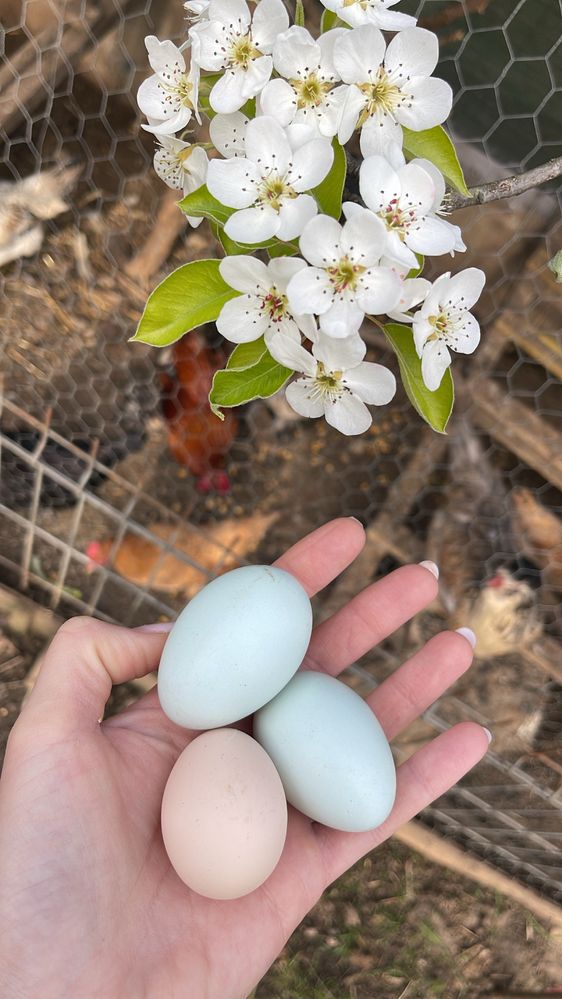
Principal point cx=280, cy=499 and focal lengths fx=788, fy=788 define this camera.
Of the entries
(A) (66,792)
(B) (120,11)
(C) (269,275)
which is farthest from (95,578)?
(C) (269,275)

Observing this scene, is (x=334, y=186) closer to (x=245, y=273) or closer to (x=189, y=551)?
(x=245, y=273)

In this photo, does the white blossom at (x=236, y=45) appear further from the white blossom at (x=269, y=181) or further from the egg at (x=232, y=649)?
the egg at (x=232, y=649)

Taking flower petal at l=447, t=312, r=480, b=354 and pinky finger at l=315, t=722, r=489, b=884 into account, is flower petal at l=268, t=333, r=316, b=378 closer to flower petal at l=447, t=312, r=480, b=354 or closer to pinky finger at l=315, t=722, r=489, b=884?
flower petal at l=447, t=312, r=480, b=354

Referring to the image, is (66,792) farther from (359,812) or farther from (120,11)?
(120,11)

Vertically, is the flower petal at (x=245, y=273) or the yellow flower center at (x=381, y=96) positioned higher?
the yellow flower center at (x=381, y=96)

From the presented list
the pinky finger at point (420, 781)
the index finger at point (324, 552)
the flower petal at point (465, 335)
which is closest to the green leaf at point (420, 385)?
the flower petal at point (465, 335)

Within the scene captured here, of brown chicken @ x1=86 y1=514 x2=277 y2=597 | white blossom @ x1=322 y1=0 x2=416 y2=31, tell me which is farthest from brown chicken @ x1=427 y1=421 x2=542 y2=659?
white blossom @ x1=322 y1=0 x2=416 y2=31

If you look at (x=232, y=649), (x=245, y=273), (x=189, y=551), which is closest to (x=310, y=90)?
(x=245, y=273)
